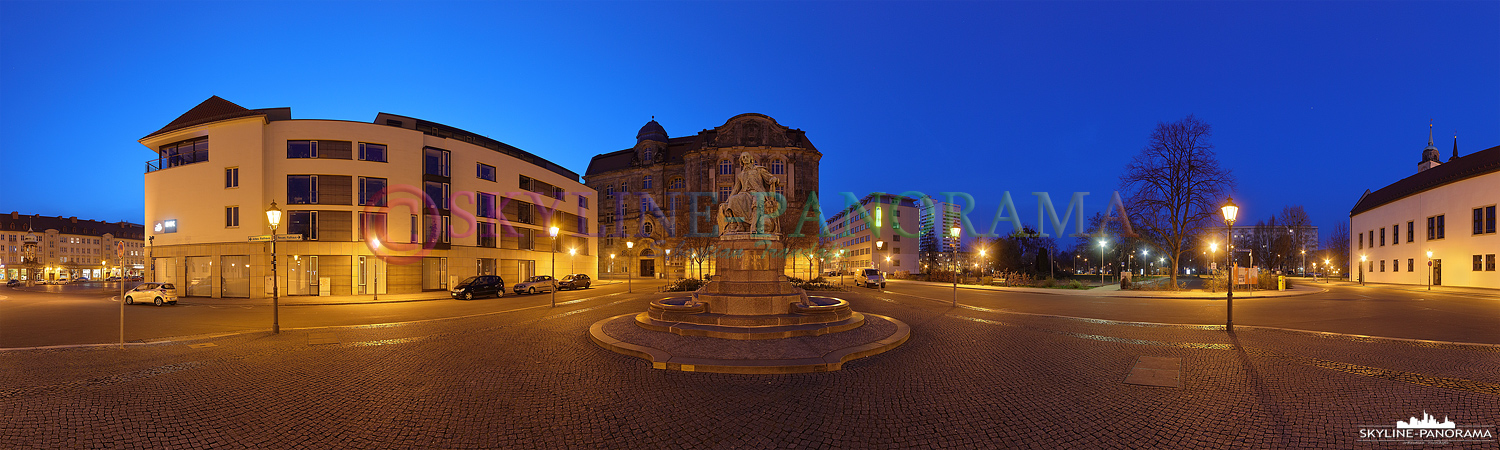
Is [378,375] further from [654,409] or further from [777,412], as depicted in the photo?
[777,412]

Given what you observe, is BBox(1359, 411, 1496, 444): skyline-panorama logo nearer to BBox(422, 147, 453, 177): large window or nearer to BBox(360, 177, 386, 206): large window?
BBox(360, 177, 386, 206): large window

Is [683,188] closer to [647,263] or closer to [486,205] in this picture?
[647,263]

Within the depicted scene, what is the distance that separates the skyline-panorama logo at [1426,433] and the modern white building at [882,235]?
7648 centimetres

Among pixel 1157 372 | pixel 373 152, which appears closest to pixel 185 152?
pixel 373 152

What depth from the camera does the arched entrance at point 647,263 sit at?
6377 centimetres

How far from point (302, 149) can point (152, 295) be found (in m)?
9.97

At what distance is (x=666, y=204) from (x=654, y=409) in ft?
192

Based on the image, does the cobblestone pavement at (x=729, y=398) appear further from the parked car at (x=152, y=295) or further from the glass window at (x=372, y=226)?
the glass window at (x=372, y=226)

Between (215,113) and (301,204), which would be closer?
(301,204)

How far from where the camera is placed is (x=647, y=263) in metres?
64.4

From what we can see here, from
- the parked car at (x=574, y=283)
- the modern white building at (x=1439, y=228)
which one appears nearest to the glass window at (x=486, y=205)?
the parked car at (x=574, y=283)

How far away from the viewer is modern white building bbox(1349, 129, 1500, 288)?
119 feet

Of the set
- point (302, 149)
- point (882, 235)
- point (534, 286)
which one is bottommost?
point (534, 286)

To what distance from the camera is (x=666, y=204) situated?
209ft
